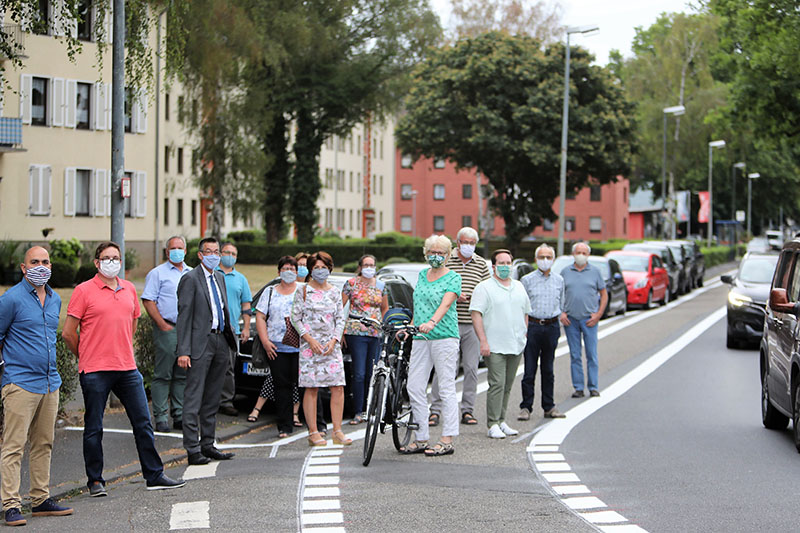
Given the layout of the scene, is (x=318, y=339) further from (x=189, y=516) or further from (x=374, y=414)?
(x=189, y=516)

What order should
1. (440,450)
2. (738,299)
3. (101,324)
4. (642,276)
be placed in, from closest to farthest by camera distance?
1. (101,324)
2. (440,450)
3. (738,299)
4. (642,276)

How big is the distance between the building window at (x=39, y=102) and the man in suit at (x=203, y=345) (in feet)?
108

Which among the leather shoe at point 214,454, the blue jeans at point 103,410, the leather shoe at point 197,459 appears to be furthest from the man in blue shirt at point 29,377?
the leather shoe at point 214,454

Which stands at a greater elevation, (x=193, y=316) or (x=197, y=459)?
(x=193, y=316)

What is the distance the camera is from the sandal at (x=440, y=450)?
1023 cm

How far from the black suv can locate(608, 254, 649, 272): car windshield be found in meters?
21.5

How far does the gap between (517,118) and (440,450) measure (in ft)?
136

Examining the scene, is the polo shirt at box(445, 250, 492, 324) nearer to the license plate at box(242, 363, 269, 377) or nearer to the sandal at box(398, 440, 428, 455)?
the sandal at box(398, 440, 428, 455)

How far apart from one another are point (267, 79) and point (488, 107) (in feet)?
35.0

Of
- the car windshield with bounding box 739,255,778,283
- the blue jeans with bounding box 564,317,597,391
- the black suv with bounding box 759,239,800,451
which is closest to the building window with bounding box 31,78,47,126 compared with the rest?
the car windshield with bounding box 739,255,778,283

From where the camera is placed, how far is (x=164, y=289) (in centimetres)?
1146

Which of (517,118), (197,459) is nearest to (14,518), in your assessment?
(197,459)

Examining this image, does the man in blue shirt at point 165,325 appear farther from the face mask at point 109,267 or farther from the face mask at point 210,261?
the face mask at point 109,267

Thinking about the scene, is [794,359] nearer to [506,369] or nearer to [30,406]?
[506,369]
